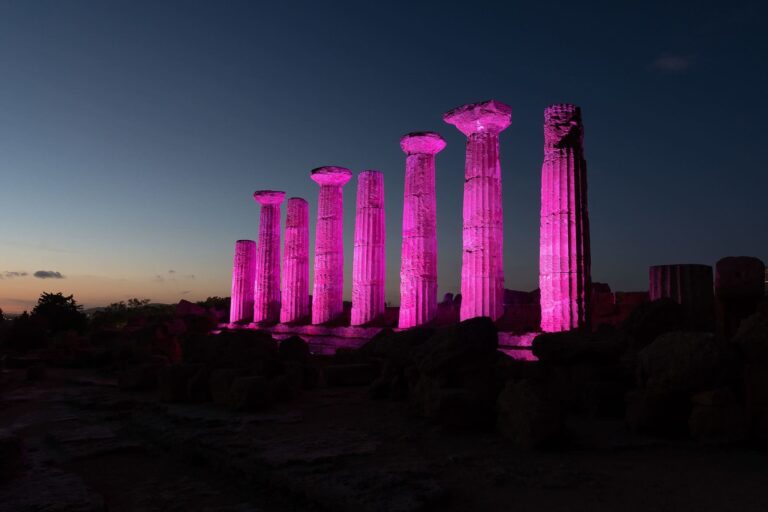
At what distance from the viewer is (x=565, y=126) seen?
1393 cm

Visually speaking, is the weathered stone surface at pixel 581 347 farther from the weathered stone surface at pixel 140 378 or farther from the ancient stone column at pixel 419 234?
the ancient stone column at pixel 419 234

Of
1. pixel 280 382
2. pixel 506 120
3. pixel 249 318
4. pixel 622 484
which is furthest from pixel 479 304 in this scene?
pixel 249 318

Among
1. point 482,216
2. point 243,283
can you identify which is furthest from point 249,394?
point 243,283

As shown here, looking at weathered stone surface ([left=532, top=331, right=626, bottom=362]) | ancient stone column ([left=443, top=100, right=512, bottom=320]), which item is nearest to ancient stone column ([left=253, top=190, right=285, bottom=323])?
ancient stone column ([left=443, top=100, right=512, bottom=320])

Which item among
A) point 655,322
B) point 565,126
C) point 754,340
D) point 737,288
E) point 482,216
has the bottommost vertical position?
point 754,340

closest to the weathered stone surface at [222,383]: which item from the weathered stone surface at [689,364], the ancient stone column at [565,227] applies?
the weathered stone surface at [689,364]

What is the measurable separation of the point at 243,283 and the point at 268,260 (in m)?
2.50


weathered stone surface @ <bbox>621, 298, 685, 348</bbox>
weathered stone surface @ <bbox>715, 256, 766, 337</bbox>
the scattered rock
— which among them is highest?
weathered stone surface @ <bbox>715, 256, 766, 337</bbox>

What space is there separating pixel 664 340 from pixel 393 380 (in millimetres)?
4263

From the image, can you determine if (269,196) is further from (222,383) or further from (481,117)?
(222,383)

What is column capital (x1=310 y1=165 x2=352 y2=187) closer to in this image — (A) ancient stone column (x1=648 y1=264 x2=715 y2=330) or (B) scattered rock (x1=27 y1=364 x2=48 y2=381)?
(B) scattered rock (x1=27 y1=364 x2=48 y2=381)

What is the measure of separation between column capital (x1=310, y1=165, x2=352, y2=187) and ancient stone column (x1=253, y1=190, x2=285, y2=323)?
4.32 meters

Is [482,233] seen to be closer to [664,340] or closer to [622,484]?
[664,340]

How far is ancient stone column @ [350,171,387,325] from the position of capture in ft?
64.2
